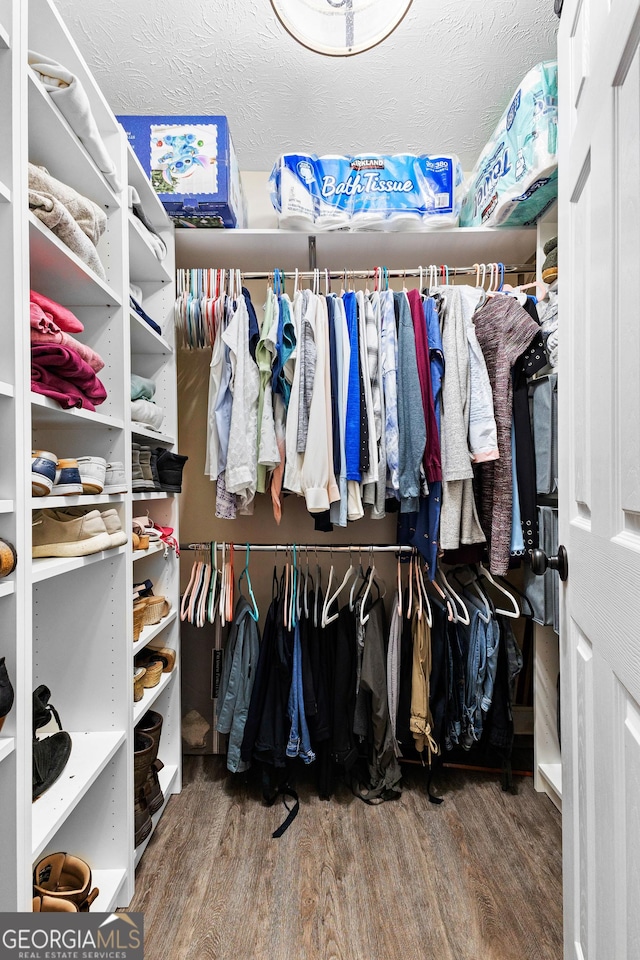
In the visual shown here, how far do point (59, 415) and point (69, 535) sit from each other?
27cm

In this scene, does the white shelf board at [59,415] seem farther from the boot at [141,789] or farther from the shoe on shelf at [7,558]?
the boot at [141,789]

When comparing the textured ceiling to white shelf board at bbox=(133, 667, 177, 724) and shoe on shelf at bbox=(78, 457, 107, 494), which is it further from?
white shelf board at bbox=(133, 667, 177, 724)

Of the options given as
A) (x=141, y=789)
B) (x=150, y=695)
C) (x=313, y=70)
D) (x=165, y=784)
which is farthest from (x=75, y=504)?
(x=313, y=70)

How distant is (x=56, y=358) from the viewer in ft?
3.28

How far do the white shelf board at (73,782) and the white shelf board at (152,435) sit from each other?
85 cm

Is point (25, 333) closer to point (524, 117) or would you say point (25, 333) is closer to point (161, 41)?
point (161, 41)

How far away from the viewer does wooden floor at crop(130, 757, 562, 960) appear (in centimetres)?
125

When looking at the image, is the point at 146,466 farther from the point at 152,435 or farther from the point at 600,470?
the point at 600,470

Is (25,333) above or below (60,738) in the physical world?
above

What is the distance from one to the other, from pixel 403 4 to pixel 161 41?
0.87 metres

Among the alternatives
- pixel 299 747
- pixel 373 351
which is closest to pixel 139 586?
pixel 299 747

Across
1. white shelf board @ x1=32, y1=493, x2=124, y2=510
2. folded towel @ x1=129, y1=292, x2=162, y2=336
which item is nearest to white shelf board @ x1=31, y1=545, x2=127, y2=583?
white shelf board @ x1=32, y1=493, x2=124, y2=510

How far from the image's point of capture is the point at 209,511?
2.26 metres

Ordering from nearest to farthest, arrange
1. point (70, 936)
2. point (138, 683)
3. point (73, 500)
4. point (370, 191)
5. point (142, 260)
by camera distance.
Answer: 1. point (70, 936)
2. point (73, 500)
3. point (138, 683)
4. point (142, 260)
5. point (370, 191)
